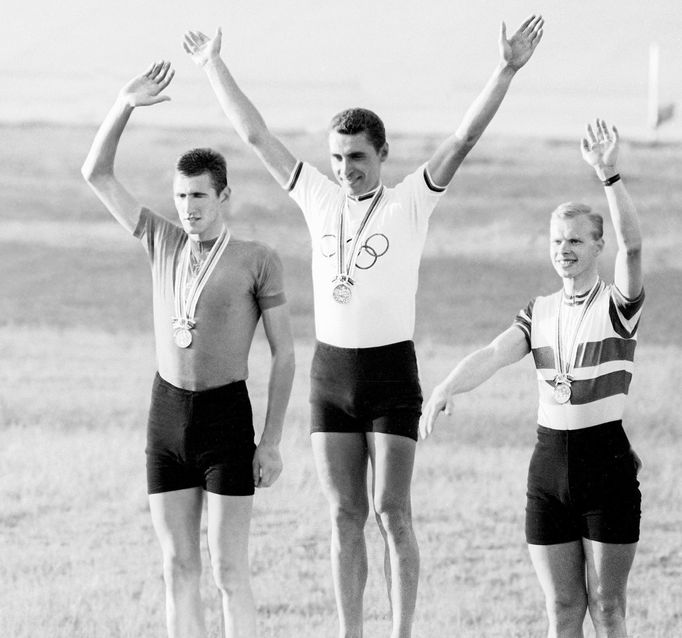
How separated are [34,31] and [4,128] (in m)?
0.53

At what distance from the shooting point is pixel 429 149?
545 cm

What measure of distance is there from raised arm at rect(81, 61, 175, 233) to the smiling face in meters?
1.07

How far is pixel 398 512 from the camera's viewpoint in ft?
9.57

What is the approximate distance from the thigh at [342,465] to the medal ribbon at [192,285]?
460 millimetres

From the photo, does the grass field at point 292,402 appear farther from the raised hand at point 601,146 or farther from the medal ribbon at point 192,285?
the raised hand at point 601,146

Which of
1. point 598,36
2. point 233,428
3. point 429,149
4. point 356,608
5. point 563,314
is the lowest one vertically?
point 356,608

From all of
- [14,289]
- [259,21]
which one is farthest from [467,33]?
[14,289]

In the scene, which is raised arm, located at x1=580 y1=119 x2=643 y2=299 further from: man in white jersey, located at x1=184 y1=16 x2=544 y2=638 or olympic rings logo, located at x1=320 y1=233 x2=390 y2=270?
olympic rings logo, located at x1=320 y1=233 x2=390 y2=270

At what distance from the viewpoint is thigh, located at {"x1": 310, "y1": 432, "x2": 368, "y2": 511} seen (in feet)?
9.55

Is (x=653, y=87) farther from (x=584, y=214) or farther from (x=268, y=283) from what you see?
(x=268, y=283)

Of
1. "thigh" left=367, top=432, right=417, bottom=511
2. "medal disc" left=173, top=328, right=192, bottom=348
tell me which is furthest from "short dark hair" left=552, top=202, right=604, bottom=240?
"medal disc" left=173, top=328, right=192, bottom=348

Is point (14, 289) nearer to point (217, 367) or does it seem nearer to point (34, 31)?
point (34, 31)

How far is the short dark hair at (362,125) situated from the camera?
290 cm

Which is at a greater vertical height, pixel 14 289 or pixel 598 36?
pixel 598 36
